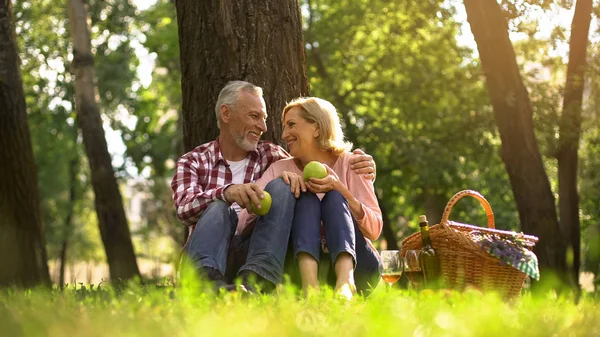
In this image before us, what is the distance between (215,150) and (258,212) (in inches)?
47.3

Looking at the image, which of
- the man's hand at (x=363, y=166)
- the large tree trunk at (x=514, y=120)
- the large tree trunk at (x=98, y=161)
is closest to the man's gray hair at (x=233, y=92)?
the man's hand at (x=363, y=166)

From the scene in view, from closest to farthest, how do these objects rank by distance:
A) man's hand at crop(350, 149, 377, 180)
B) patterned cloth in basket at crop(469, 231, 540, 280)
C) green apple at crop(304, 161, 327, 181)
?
green apple at crop(304, 161, 327, 181)
patterned cloth in basket at crop(469, 231, 540, 280)
man's hand at crop(350, 149, 377, 180)

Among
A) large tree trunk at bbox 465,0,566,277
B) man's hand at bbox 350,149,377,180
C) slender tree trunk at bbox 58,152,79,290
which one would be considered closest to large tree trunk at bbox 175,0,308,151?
man's hand at bbox 350,149,377,180

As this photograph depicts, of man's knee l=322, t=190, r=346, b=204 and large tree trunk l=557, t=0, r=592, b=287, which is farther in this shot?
large tree trunk l=557, t=0, r=592, b=287

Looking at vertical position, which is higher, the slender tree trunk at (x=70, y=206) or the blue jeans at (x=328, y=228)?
the blue jeans at (x=328, y=228)

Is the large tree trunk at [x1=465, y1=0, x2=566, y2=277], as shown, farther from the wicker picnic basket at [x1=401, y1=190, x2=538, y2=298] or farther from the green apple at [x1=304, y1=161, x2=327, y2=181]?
the green apple at [x1=304, y1=161, x2=327, y2=181]

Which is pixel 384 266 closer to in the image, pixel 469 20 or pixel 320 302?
pixel 320 302

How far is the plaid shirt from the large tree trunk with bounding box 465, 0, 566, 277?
223 inches

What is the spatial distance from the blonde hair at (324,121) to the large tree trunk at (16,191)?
20.2 ft

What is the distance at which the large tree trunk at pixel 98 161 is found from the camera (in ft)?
46.2

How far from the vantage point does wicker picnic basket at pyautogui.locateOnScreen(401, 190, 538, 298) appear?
595cm

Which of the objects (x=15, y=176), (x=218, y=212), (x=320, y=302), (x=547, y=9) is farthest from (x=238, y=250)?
(x=547, y=9)

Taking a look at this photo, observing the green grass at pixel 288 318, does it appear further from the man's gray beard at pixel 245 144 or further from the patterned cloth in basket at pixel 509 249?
the man's gray beard at pixel 245 144

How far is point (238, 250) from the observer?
5848 mm
